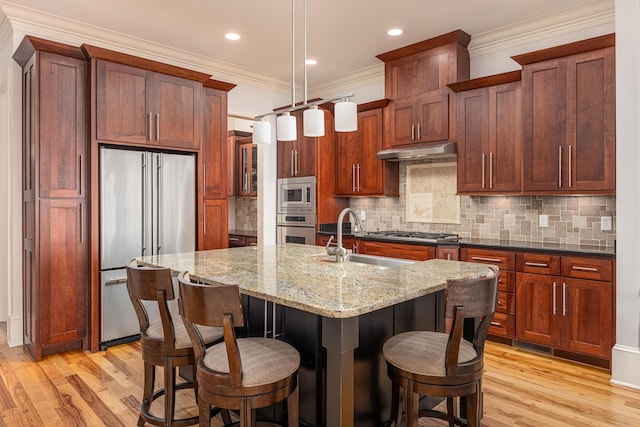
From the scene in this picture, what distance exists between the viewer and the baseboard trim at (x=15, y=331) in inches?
148

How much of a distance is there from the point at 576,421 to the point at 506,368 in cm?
80

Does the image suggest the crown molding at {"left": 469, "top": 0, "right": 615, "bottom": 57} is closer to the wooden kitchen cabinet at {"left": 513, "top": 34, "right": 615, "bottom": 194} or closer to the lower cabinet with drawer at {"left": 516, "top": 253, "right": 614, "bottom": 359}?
the wooden kitchen cabinet at {"left": 513, "top": 34, "right": 615, "bottom": 194}

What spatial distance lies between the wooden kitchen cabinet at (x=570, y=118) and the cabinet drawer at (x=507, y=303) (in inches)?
37.2

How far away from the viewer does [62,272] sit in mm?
3588

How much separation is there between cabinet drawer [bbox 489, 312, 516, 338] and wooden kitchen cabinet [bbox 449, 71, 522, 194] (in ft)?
3.73

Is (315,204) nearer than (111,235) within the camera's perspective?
No

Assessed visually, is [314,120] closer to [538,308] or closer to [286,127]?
[286,127]

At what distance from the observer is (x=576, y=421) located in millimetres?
2469

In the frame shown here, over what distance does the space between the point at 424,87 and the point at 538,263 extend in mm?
2161

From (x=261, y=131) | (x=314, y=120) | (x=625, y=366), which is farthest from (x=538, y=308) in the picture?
(x=261, y=131)

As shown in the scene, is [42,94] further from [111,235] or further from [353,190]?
[353,190]

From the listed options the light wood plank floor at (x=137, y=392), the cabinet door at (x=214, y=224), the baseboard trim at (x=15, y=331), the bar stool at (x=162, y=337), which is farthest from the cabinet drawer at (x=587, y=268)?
the baseboard trim at (x=15, y=331)

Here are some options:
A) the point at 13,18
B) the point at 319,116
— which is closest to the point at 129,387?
the point at 319,116

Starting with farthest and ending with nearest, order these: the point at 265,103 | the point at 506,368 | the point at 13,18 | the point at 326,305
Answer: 1. the point at 265,103
2. the point at 13,18
3. the point at 506,368
4. the point at 326,305
